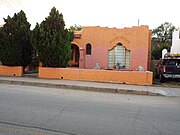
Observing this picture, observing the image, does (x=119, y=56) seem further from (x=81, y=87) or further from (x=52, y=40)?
(x=81, y=87)

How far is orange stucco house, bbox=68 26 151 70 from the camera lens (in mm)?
24125

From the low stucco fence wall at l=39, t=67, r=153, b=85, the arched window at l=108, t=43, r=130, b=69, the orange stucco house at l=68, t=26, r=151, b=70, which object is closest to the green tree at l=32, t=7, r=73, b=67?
the low stucco fence wall at l=39, t=67, r=153, b=85

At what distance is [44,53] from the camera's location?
1788 centimetres

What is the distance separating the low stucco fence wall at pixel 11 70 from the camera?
1920 cm

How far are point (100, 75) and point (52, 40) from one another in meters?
4.10

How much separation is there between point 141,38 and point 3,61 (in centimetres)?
1262

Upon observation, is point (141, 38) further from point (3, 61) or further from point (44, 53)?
point (3, 61)

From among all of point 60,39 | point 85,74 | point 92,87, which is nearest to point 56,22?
point 60,39

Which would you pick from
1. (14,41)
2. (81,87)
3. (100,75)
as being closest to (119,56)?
(100,75)

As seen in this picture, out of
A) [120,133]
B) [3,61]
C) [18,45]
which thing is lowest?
[120,133]

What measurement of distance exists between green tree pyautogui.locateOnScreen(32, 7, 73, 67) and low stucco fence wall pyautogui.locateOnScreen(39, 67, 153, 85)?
0.59 m

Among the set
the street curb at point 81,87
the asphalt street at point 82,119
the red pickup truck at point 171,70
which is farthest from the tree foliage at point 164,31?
the asphalt street at point 82,119

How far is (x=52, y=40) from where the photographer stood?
57.5ft

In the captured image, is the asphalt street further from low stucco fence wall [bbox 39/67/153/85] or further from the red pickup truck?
the red pickup truck
